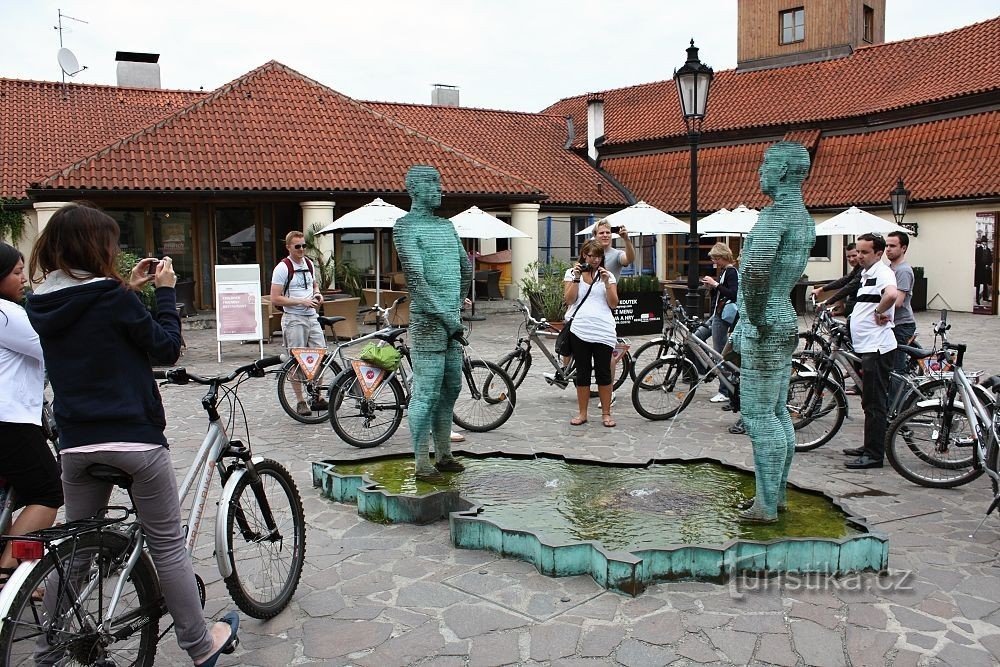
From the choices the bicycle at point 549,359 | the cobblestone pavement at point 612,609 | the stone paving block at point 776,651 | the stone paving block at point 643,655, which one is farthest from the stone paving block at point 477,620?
the bicycle at point 549,359

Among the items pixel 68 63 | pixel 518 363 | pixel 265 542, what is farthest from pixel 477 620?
pixel 68 63

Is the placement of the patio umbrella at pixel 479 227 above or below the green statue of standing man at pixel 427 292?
above

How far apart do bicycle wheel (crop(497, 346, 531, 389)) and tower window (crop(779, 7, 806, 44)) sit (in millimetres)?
25673

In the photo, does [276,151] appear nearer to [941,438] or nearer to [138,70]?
[138,70]

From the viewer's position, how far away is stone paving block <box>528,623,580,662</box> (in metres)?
3.73

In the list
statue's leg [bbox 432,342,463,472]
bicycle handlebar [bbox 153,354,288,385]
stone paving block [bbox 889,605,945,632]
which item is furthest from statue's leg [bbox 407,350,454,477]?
stone paving block [bbox 889,605,945,632]

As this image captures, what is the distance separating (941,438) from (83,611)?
5.70 metres

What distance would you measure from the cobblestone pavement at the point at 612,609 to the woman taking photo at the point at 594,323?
8.82 ft

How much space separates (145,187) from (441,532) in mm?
14645

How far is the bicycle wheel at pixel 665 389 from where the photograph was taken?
8625 millimetres

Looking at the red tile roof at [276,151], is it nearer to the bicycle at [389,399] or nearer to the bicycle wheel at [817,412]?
the bicycle at [389,399]

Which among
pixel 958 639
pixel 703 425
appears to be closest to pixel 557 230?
pixel 703 425

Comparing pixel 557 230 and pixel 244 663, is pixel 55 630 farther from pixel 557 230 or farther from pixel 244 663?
pixel 557 230

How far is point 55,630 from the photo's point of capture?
2.93 meters
